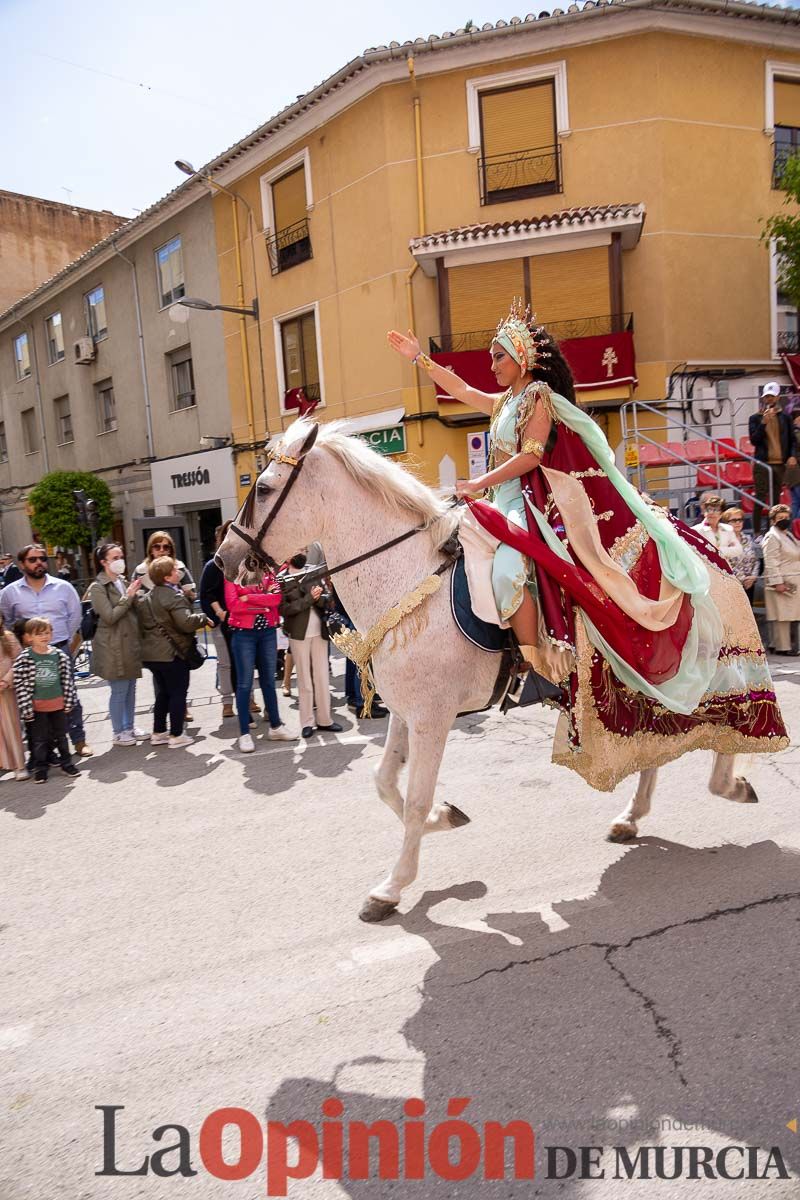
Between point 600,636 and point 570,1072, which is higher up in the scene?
point 600,636

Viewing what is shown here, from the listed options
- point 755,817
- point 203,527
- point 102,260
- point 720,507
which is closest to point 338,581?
point 755,817

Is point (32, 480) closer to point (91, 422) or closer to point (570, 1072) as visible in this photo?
point (91, 422)

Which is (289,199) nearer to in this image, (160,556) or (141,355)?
(141,355)

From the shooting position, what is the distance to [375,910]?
3.53 metres

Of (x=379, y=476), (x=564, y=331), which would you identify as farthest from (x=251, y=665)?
(x=564, y=331)

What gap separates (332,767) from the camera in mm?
6031

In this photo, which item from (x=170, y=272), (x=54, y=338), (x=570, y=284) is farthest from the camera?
(x=54, y=338)

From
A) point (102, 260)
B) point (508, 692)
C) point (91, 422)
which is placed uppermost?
point (102, 260)

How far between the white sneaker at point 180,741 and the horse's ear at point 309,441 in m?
4.46

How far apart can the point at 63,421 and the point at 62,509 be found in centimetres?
606

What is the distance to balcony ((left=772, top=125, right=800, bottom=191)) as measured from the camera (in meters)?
15.4

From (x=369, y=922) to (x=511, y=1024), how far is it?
950 millimetres

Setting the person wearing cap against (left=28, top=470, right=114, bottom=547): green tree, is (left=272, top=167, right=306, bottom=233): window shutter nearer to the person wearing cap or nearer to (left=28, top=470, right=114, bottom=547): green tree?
(left=28, top=470, right=114, bottom=547): green tree

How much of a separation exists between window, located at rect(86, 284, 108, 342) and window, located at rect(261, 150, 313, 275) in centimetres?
776
